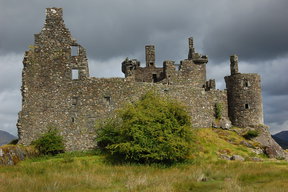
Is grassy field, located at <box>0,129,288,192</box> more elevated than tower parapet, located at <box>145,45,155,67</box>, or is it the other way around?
tower parapet, located at <box>145,45,155,67</box>

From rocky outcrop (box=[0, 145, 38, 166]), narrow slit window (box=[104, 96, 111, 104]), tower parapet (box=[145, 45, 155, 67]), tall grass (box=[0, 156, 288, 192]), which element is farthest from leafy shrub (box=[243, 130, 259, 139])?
rocky outcrop (box=[0, 145, 38, 166])

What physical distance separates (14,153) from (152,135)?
36.3ft

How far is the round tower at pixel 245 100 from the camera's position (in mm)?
39781

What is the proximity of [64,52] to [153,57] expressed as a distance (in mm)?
14801

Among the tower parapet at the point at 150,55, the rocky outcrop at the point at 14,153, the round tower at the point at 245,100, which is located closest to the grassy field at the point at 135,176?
the rocky outcrop at the point at 14,153

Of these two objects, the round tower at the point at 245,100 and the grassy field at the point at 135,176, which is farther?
the round tower at the point at 245,100

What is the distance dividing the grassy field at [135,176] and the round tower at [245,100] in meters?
9.31

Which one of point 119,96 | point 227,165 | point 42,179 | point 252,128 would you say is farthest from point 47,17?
point 252,128

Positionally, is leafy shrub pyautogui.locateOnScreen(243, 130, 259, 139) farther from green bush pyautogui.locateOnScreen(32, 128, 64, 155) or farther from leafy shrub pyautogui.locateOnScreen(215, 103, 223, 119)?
green bush pyautogui.locateOnScreen(32, 128, 64, 155)

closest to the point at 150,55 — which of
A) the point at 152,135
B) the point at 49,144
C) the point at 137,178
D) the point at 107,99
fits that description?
the point at 107,99

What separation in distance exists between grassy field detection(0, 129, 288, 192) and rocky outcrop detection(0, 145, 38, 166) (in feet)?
2.61

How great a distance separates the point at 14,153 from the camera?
27844 millimetres

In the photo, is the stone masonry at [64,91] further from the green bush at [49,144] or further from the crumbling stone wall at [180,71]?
the crumbling stone wall at [180,71]

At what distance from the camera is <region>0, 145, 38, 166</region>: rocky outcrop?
86.0 feet
